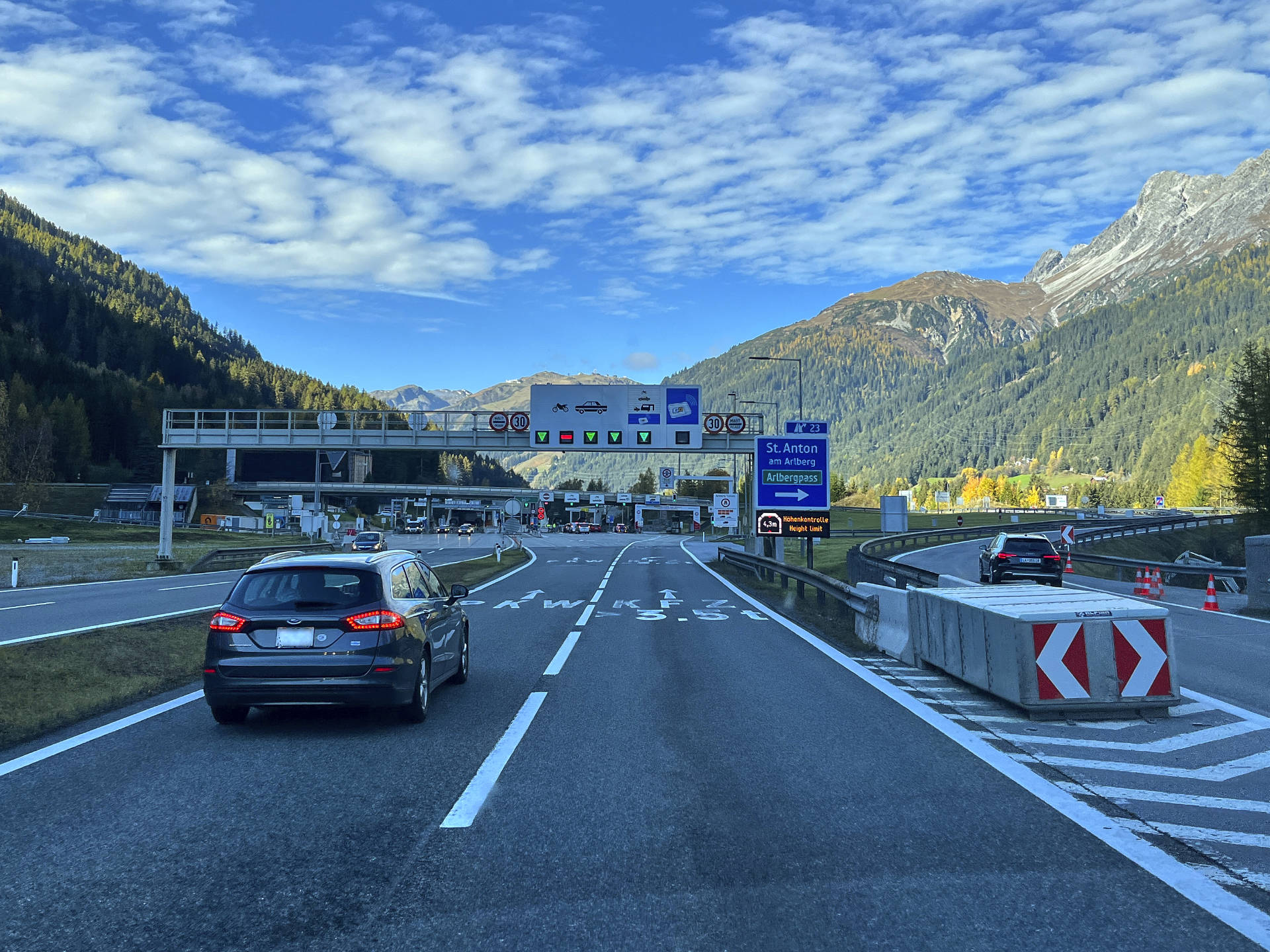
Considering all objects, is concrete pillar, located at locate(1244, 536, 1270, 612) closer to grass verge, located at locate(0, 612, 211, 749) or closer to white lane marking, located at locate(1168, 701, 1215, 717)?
white lane marking, located at locate(1168, 701, 1215, 717)

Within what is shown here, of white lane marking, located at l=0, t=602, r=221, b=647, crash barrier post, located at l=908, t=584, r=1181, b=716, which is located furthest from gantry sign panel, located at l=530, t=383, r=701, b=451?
crash barrier post, located at l=908, t=584, r=1181, b=716

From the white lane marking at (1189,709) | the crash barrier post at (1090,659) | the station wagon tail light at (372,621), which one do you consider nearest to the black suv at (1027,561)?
the white lane marking at (1189,709)

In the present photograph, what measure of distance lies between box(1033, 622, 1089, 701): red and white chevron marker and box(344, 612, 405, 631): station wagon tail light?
5.72 m

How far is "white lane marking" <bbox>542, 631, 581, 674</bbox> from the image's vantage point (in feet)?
38.3

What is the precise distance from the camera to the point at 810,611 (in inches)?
795

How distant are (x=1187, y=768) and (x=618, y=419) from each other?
29738 millimetres

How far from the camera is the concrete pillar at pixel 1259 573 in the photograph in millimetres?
18766

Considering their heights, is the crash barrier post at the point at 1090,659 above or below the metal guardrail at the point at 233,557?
above

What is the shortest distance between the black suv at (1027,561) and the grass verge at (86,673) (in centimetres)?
2329

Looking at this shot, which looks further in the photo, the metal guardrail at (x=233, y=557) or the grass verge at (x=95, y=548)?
the metal guardrail at (x=233, y=557)

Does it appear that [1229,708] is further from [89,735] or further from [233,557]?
[233,557]

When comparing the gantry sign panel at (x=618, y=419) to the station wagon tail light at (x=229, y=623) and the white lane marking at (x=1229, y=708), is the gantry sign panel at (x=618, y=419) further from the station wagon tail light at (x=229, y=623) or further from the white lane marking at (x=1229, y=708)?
the station wagon tail light at (x=229, y=623)

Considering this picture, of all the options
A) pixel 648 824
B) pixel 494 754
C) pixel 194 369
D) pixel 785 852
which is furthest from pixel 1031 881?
pixel 194 369

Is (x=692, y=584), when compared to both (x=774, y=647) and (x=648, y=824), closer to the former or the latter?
(x=774, y=647)
